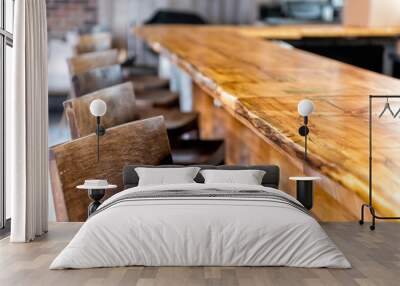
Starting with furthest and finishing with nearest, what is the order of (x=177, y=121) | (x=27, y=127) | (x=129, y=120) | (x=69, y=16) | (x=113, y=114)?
(x=69, y=16) < (x=177, y=121) < (x=129, y=120) < (x=113, y=114) < (x=27, y=127)

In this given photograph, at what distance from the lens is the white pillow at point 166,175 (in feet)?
13.8

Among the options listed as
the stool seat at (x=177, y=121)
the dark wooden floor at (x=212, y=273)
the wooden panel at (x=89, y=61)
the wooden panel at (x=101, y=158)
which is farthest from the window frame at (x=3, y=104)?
the wooden panel at (x=89, y=61)

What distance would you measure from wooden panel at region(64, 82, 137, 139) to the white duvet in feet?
3.88

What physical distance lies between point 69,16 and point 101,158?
8401 mm

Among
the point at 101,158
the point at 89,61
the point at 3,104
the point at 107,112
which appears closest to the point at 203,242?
the point at 101,158

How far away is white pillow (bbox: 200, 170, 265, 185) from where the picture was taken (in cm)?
418

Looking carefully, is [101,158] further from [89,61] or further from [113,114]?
[89,61]

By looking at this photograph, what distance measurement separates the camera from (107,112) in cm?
499

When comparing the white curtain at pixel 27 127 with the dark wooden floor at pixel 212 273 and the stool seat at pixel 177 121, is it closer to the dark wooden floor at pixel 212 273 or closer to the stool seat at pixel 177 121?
the dark wooden floor at pixel 212 273

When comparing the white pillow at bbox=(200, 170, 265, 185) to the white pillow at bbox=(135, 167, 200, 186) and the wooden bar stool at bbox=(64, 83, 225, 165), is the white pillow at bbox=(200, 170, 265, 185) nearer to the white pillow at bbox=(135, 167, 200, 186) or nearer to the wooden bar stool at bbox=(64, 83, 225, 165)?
the white pillow at bbox=(135, 167, 200, 186)

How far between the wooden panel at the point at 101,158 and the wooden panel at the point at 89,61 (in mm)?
2286

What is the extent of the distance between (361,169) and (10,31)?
91.5 inches

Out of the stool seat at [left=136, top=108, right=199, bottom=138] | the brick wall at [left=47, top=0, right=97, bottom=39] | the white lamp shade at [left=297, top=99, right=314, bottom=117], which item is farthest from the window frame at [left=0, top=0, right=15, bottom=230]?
the brick wall at [left=47, top=0, right=97, bottom=39]

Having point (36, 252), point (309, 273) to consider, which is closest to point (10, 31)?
point (36, 252)
